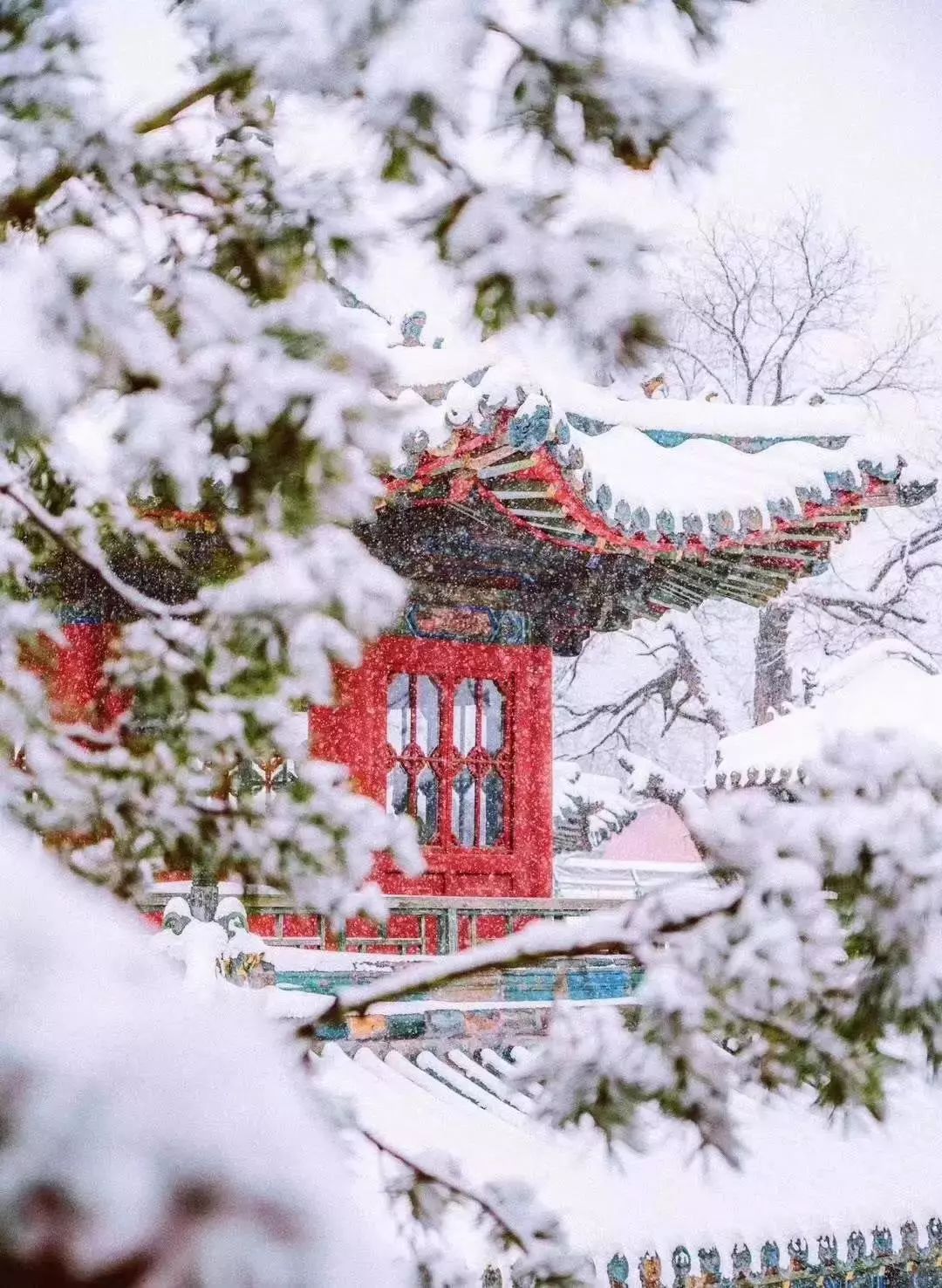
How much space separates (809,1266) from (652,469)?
10.5 feet

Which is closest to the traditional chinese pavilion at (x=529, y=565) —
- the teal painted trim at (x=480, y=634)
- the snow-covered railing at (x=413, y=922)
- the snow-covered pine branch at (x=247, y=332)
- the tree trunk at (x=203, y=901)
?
the teal painted trim at (x=480, y=634)

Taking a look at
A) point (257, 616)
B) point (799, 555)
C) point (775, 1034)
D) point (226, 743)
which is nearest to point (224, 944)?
point (226, 743)

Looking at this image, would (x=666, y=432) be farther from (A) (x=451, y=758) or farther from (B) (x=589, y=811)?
(B) (x=589, y=811)

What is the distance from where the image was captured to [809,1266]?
3.31m

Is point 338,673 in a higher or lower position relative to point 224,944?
higher

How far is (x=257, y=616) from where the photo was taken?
5.09 ft

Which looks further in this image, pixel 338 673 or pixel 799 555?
pixel 799 555

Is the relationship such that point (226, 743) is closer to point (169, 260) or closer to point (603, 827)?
point (169, 260)

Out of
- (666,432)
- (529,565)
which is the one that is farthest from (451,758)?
(666,432)

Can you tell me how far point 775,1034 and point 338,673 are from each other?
4.07 metres

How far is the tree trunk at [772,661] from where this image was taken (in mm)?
12516

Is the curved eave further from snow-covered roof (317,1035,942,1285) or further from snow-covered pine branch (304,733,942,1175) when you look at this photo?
snow-covered pine branch (304,733,942,1175)

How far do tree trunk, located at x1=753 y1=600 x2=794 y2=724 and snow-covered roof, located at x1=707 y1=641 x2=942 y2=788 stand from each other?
129 inches

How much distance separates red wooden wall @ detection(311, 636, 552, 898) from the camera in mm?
5453
